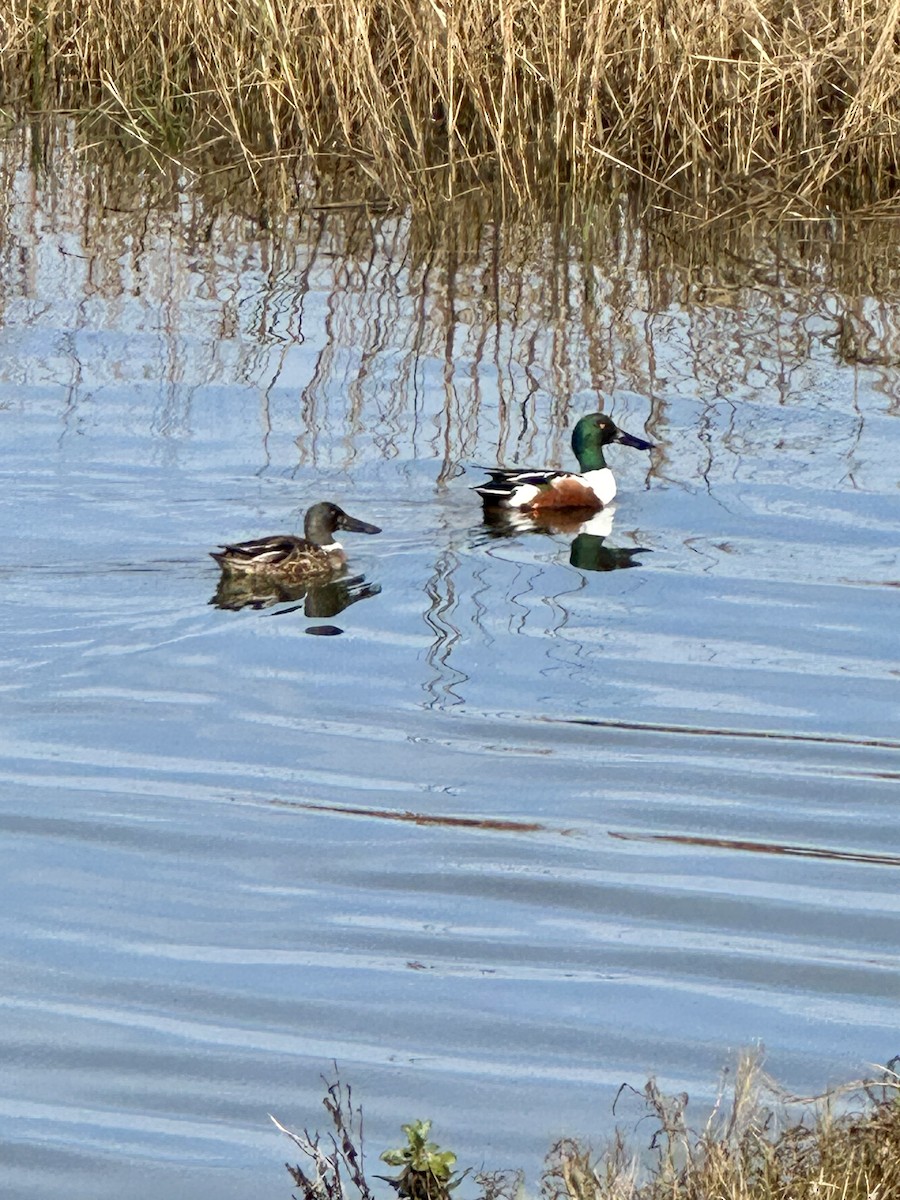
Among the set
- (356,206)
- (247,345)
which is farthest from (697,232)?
(247,345)

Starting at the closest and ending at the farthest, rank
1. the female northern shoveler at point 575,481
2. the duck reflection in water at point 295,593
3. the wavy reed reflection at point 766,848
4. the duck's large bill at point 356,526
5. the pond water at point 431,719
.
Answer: the pond water at point 431,719 → the wavy reed reflection at point 766,848 → the duck reflection in water at point 295,593 → the duck's large bill at point 356,526 → the female northern shoveler at point 575,481

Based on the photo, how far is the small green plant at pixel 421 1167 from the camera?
3.66 metres

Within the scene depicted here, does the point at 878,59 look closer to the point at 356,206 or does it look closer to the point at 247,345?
the point at 356,206

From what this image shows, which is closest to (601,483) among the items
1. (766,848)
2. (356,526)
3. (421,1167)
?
(356,526)

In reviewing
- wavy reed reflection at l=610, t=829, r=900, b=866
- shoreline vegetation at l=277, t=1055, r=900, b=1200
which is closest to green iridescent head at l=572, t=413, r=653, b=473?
wavy reed reflection at l=610, t=829, r=900, b=866

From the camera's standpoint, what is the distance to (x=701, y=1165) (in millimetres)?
3555

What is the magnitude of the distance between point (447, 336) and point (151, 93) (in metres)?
5.96

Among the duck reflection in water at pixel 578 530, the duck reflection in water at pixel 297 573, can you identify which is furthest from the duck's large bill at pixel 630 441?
the duck reflection in water at pixel 297 573

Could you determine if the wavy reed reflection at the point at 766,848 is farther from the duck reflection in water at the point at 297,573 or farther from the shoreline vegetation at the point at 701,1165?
the duck reflection in water at the point at 297,573

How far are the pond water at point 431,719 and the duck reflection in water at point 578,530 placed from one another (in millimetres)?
40

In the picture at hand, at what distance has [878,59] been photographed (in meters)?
13.1

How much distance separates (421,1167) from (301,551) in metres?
4.58

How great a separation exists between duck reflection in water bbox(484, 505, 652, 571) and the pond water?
0.13 ft

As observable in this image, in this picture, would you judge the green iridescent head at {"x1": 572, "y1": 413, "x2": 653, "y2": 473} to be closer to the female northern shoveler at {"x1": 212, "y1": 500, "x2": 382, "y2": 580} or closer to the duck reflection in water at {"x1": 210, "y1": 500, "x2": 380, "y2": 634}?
the female northern shoveler at {"x1": 212, "y1": 500, "x2": 382, "y2": 580}
